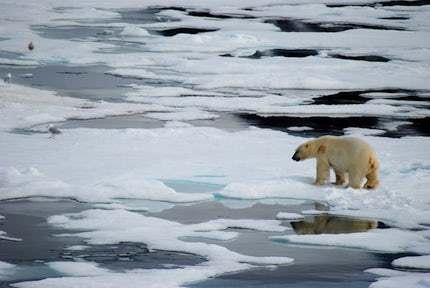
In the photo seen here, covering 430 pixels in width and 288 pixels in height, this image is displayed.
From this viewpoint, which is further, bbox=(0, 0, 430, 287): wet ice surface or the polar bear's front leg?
the polar bear's front leg

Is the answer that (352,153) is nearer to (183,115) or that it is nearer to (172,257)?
(172,257)

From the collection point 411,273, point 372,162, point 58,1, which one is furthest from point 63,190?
point 58,1

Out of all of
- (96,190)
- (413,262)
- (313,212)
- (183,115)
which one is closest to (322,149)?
(313,212)

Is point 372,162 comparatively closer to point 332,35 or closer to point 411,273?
point 411,273

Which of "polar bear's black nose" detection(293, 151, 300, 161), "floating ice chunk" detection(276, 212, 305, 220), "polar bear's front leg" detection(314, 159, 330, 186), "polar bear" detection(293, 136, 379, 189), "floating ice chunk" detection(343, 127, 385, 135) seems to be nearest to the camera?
"floating ice chunk" detection(276, 212, 305, 220)

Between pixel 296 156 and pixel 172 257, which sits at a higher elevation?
pixel 296 156

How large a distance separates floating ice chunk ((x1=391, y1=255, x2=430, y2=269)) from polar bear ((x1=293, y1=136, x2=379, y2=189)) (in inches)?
90.4

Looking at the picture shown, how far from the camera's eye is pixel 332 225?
8609 mm

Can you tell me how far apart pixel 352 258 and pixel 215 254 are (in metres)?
1.00

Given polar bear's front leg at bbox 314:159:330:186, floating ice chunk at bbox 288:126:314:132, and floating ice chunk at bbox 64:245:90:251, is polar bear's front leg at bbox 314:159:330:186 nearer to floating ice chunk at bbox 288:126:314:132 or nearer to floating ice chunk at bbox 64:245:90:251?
floating ice chunk at bbox 64:245:90:251

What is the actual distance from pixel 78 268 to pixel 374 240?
237 cm

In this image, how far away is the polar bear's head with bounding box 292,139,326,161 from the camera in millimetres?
10345

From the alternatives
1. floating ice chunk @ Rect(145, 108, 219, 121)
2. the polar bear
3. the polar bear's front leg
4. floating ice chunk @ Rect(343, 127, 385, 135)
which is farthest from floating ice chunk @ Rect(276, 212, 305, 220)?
floating ice chunk @ Rect(145, 108, 219, 121)

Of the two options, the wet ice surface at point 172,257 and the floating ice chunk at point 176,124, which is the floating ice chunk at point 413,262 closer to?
the wet ice surface at point 172,257
